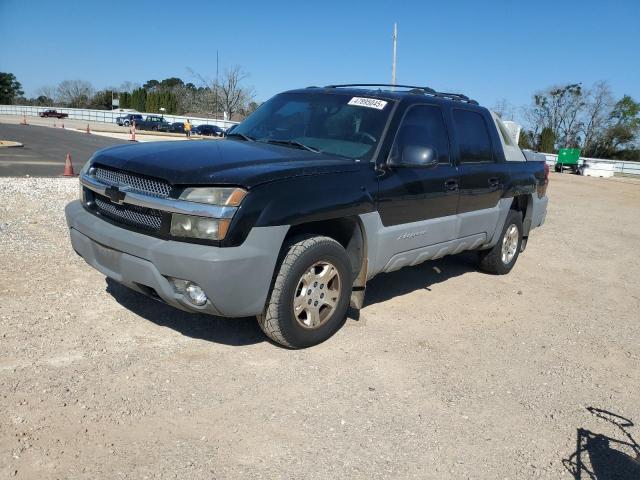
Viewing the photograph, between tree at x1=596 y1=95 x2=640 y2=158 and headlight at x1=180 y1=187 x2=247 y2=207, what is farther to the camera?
tree at x1=596 y1=95 x2=640 y2=158

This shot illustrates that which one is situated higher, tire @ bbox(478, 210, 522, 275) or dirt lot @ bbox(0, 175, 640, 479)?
tire @ bbox(478, 210, 522, 275)

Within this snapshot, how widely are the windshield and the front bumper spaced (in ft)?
3.97

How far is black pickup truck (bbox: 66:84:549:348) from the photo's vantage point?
3.22 meters

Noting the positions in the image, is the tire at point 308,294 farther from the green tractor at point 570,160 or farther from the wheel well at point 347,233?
the green tractor at point 570,160

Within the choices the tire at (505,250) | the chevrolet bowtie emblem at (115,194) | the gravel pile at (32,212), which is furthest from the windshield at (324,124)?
the gravel pile at (32,212)

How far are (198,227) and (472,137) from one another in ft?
10.6

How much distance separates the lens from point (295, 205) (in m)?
3.45

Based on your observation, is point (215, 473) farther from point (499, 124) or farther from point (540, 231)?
point (540, 231)

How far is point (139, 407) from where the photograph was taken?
117 inches

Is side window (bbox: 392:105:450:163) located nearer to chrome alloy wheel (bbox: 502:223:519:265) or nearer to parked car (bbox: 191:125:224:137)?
chrome alloy wheel (bbox: 502:223:519:265)

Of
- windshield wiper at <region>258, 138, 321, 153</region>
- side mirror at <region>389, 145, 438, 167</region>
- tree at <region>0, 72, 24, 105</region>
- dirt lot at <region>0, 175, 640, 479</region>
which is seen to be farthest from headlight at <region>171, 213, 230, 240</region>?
tree at <region>0, 72, 24, 105</region>

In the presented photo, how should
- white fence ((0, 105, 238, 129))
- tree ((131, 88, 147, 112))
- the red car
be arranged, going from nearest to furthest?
white fence ((0, 105, 238, 129))
the red car
tree ((131, 88, 147, 112))

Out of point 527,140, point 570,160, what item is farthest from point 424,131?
point 527,140

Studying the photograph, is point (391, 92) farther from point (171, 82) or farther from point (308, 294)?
point (171, 82)
